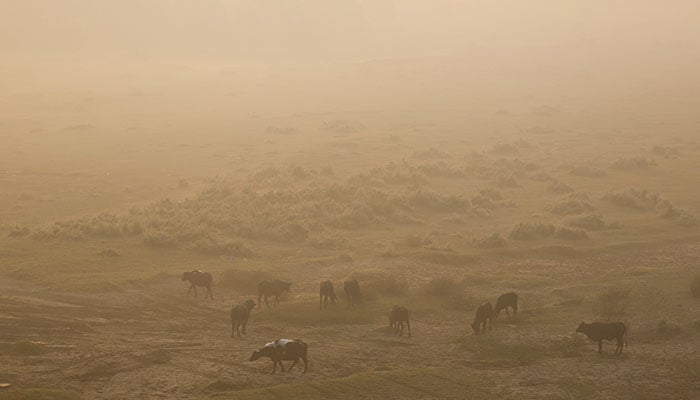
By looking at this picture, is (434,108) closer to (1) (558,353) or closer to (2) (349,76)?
(2) (349,76)

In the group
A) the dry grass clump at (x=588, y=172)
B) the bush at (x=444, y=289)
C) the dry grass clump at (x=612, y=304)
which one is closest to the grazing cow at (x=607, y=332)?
the dry grass clump at (x=612, y=304)

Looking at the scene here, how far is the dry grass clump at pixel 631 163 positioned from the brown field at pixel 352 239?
0.23 meters

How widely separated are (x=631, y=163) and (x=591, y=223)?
21188 mm

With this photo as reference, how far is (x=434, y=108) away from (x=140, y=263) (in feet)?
209

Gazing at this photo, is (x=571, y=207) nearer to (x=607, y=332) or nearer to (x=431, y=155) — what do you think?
(x=431, y=155)

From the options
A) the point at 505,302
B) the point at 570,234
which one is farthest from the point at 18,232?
the point at 570,234

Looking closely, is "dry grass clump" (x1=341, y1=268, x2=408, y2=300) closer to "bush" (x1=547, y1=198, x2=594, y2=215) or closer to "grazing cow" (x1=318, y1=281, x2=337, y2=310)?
"grazing cow" (x1=318, y1=281, x2=337, y2=310)

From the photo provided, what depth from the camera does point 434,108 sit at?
95938 millimetres

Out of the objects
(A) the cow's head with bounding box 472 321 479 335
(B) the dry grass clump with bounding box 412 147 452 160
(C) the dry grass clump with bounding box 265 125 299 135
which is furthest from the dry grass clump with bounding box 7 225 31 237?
(C) the dry grass clump with bounding box 265 125 299 135

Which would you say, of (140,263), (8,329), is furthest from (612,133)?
(8,329)

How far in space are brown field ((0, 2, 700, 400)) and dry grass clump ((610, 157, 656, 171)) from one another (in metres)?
0.23

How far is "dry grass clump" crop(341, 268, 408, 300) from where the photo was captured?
33.2 m

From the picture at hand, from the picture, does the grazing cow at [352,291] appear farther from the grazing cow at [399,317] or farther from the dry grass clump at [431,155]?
the dry grass clump at [431,155]

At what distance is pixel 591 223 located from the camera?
151ft
